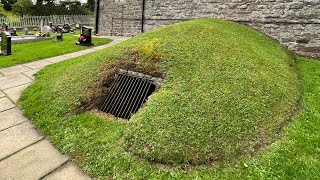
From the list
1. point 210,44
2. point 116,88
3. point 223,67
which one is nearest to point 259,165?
point 223,67

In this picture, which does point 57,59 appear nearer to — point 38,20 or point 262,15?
point 262,15

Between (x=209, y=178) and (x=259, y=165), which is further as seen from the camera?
(x=259, y=165)

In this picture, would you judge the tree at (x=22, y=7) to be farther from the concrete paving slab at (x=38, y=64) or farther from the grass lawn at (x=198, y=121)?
the grass lawn at (x=198, y=121)

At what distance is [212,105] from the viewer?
4.17 m

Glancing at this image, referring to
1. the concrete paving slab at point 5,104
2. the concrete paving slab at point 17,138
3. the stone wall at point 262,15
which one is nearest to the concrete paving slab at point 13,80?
the concrete paving slab at point 5,104

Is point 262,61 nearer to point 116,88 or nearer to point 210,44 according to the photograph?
point 210,44

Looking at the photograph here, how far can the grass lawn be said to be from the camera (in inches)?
125

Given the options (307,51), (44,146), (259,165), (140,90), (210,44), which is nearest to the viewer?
(259,165)

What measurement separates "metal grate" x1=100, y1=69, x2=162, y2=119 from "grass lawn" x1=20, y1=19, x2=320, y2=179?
0.40 meters

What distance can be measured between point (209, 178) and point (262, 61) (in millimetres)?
4313

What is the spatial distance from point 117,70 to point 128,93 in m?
0.97

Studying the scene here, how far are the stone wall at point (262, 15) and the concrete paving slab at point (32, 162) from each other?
9.53 meters

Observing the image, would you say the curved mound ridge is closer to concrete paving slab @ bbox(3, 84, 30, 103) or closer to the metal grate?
the metal grate

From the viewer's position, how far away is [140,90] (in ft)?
16.5
